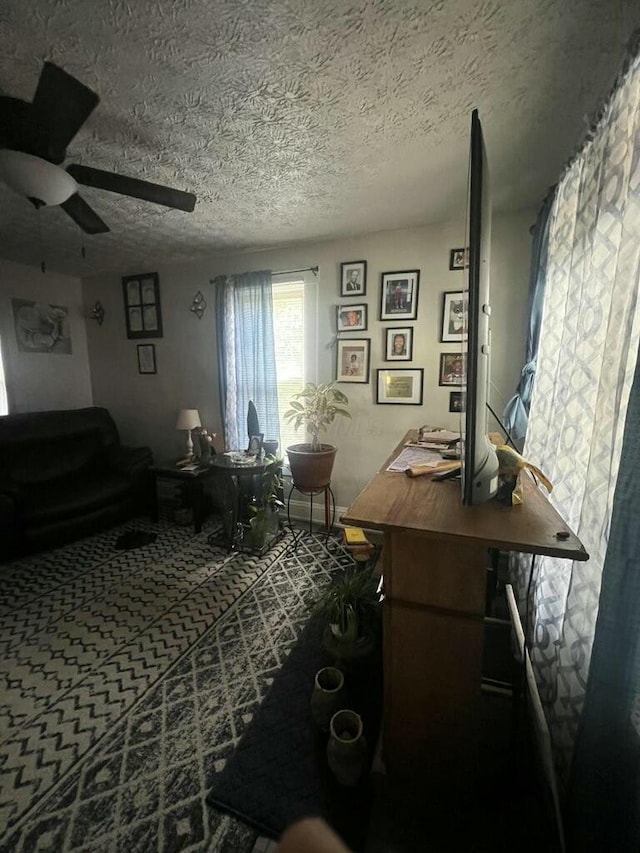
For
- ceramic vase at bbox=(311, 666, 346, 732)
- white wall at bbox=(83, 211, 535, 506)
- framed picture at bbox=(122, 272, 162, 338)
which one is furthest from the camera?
framed picture at bbox=(122, 272, 162, 338)

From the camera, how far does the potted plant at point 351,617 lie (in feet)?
4.78

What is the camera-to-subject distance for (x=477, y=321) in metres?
0.84

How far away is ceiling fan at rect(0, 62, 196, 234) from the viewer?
1.10 metres

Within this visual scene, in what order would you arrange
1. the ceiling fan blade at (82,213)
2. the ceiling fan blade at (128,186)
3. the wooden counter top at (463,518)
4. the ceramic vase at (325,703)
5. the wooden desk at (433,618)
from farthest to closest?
the ceiling fan blade at (82,213) → the ceiling fan blade at (128,186) → the ceramic vase at (325,703) → the wooden desk at (433,618) → the wooden counter top at (463,518)

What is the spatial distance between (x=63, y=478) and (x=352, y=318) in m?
2.96

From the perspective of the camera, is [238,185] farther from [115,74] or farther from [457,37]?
[457,37]

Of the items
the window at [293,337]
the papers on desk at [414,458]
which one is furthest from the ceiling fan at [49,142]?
the window at [293,337]

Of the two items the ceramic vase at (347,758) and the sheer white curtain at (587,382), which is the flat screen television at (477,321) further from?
the ceramic vase at (347,758)

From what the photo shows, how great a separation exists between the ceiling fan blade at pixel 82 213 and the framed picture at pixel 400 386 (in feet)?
6.76

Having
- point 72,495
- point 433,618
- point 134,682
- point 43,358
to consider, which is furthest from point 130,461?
point 433,618

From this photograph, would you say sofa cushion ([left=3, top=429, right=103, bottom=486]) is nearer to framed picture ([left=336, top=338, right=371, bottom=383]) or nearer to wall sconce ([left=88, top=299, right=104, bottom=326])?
wall sconce ([left=88, top=299, right=104, bottom=326])

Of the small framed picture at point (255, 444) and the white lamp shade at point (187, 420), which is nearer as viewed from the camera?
the small framed picture at point (255, 444)

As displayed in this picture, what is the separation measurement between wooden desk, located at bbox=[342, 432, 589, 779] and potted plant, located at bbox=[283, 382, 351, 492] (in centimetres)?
150

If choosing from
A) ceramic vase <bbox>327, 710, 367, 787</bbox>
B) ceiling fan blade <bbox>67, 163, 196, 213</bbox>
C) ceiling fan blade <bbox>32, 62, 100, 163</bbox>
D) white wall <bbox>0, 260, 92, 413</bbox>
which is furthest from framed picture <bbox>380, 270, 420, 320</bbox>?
white wall <bbox>0, 260, 92, 413</bbox>
